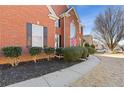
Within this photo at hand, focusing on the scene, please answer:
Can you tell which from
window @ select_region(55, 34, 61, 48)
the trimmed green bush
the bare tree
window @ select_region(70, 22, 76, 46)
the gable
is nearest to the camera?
the trimmed green bush

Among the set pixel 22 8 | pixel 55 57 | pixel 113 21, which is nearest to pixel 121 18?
pixel 113 21

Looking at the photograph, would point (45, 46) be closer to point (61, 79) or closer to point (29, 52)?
point (29, 52)

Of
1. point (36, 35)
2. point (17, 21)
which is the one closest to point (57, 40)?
point (36, 35)

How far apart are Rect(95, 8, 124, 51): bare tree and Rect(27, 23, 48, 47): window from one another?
3132 cm

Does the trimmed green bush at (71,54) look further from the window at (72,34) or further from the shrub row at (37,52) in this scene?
the window at (72,34)

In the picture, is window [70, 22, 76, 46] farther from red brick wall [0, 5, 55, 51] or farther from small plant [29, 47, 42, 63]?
small plant [29, 47, 42, 63]

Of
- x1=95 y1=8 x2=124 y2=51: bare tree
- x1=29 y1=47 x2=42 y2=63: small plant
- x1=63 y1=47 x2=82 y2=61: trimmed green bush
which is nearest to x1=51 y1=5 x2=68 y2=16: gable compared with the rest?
x1=63 y1=47 x2=82 y2=61: trimmed green bush

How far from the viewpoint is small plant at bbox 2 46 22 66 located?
11797 mm

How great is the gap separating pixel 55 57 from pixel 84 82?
9.31m

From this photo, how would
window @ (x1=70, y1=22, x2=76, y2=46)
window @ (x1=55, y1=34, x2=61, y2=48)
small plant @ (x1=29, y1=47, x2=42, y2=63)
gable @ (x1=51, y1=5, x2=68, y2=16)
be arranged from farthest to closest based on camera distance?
window @ (x1=70, y1=22, x2=76, y2=46) < gable @ (x1=51, y1=5, x2=68, y2=16) < window @ (x1=55, y1=34, x2=61, y2=48) < small plant @ (x1=29, y1=47, x2=42, y2=63)

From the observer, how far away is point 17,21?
1338 centimetres

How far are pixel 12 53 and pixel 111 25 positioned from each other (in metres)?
36.8

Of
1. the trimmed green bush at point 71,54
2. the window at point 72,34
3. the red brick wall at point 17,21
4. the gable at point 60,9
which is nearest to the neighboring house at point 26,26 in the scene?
the red brick wall at point 17,21

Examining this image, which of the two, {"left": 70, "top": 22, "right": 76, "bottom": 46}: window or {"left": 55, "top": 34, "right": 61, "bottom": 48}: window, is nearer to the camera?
{"left": 55, "top": 34, "right": 61, "bottom": 48}: window
